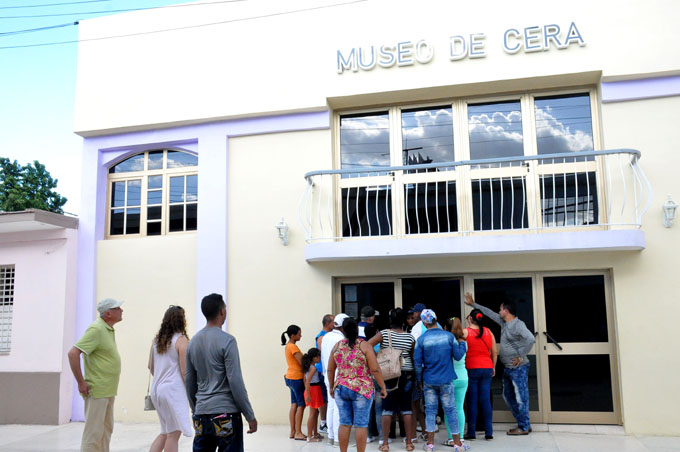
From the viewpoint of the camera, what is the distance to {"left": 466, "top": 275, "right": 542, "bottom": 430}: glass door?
7.81 meters

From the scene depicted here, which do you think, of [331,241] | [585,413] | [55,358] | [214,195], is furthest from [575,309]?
[55,358]

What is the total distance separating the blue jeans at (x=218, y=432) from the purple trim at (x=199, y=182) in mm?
4427

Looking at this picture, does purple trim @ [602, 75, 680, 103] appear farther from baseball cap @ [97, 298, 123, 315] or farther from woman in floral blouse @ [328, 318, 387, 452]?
baseball cap @ [97, 298, 123, 315]

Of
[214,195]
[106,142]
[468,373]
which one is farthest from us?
[106,142]

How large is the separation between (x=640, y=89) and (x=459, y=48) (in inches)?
96.8

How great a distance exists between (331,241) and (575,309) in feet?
11.3

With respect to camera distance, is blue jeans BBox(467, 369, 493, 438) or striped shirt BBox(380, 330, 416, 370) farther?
blue jeans BBox(467, 369, 493, 438)

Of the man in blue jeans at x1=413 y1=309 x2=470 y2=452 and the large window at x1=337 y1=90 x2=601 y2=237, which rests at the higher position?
the large window at x1=337 y1=90 x2=601 y2=237

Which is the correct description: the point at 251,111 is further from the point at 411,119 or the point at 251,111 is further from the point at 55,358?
the point at 55,358

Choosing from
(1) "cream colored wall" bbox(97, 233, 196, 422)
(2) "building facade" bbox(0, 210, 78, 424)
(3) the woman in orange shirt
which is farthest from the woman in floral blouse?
(2) "building facade" bbox(0, 210, 78, 424)

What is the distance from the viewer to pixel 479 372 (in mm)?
7164

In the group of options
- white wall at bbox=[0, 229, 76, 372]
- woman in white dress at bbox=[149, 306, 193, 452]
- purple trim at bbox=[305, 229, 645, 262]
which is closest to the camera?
woman in white dress at bbox=[149, 306, 193, 452]

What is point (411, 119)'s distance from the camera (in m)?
8.81

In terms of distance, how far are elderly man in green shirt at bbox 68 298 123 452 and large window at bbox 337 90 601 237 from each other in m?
4.00
